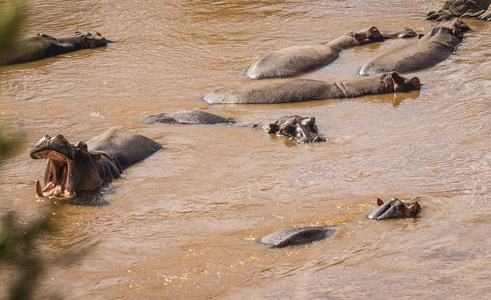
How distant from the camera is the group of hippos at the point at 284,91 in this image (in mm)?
6082

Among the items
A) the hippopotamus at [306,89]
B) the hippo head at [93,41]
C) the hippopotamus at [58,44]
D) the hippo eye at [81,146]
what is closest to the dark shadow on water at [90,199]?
the hippo eye at [81,146]

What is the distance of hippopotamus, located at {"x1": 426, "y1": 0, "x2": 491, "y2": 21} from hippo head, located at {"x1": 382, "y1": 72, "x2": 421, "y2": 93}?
5.33 metres

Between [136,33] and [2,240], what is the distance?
13.7 metres

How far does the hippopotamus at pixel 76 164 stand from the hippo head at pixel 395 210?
2.81 m

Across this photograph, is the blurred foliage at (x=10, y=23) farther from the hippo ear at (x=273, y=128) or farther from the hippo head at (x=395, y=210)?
the hippo ear at (x=273, y=128)

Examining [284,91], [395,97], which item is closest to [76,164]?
[284,91]

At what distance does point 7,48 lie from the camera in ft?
4.09

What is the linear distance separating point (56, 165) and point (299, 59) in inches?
219

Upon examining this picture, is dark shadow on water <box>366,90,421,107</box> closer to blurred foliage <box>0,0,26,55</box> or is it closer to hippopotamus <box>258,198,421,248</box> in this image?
hippopotamus <box>258,198,421,248</box>

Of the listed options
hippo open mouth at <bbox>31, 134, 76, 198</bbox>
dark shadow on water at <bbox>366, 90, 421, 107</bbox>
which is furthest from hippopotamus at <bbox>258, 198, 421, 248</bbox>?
dark shadow on water at <bbox>366, 90, 421, 107</bbox>

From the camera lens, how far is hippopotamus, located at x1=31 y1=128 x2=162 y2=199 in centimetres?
609

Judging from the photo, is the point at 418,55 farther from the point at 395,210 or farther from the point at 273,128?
the point at 395,210

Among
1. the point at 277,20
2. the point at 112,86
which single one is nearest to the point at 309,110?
the point at 112,86

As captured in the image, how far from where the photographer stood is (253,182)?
6480mm
